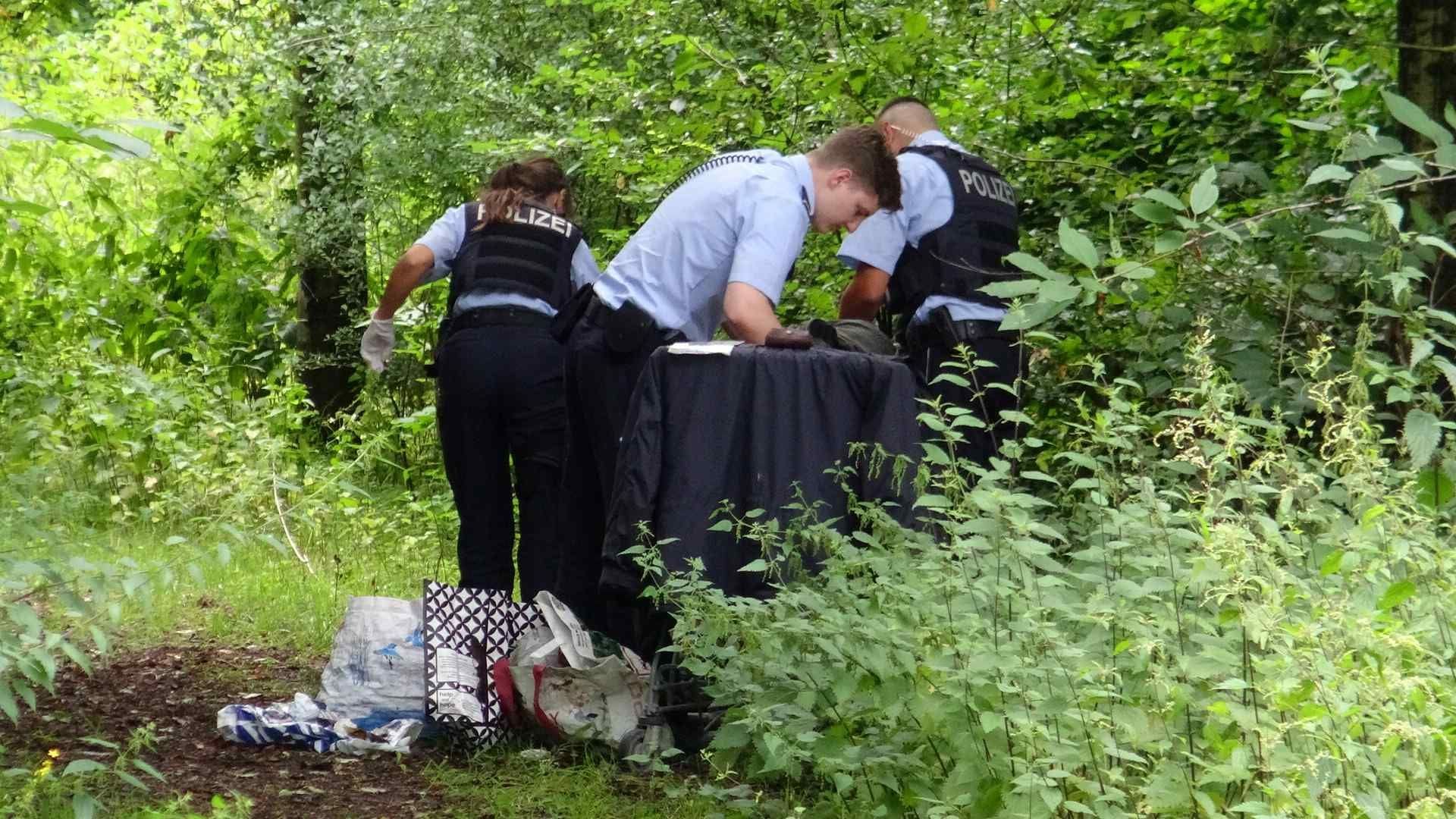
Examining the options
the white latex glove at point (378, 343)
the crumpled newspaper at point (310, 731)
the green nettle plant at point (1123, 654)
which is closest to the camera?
the green nettle plant at point (1123, 654)

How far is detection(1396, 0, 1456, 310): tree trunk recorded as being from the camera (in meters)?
4.66

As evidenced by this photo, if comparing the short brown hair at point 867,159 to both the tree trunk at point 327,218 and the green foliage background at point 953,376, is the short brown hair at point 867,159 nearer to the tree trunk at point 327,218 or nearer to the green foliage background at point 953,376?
the green foliage background at point 953,376

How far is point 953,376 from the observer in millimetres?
3572

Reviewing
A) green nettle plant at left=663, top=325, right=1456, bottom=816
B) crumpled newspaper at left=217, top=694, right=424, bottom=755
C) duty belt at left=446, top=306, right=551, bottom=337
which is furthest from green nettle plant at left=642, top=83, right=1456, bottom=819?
duty belt at left=446, top=306, right=551, bottom=337

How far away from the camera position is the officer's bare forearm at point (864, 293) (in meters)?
5.16

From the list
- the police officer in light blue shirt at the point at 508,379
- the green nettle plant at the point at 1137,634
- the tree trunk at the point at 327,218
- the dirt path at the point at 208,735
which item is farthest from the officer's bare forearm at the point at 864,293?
the tree trunk at the point at 327,218

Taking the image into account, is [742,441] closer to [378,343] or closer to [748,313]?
[748,313]

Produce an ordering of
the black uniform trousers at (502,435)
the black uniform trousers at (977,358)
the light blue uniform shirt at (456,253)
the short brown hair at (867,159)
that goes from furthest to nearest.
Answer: the light blue uniform shirt at (456,253) → the black uniform trousers at (502,435) → the black uniform trousers at (977,358) → the short brown hair at (867,159)

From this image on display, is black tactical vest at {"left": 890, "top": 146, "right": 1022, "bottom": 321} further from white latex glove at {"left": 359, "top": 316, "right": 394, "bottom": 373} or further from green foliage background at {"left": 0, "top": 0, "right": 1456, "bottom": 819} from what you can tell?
white latex glove at {"left": 359, "top": 316, "right": 394, "bottom": 373}

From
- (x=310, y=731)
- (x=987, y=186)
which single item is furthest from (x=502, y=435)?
(x=987, y=186)

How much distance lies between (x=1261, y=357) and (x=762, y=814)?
1973 mm

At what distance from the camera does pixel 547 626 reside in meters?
4.66

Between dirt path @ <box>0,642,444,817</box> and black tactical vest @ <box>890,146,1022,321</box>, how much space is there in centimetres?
221

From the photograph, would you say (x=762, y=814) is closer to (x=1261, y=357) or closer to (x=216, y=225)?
(x=1261, y=357)
